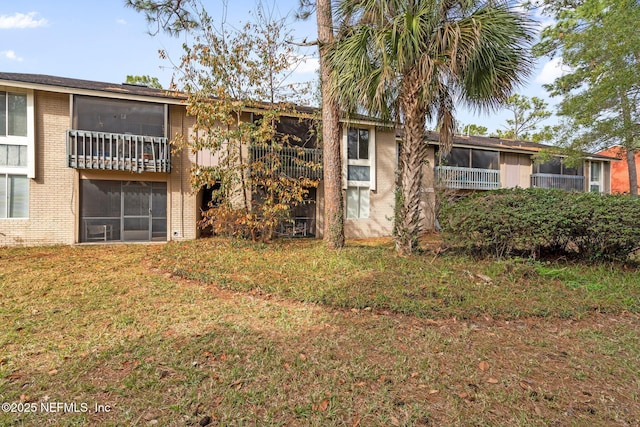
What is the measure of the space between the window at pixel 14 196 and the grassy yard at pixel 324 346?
619 cm

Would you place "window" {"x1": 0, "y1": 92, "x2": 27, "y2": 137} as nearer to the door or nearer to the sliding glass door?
the sliding glass door

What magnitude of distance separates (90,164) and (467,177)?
18.1 m

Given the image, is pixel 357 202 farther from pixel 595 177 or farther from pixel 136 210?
pixel 595 177

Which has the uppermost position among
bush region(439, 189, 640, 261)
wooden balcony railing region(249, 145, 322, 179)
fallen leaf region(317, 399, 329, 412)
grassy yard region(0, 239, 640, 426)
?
wooden balcony railing region(249, 145, 322, 179)

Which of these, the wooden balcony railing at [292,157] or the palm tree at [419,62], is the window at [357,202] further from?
the palm tree at [419,62]

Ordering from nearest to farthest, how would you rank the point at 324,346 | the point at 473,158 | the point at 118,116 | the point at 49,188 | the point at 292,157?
the point at 324,346 < the point at 49,188 < the point at 292,157 < the point at 118,116 < the point at 473,158

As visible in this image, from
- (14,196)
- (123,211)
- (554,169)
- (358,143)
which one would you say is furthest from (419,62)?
(554,169)

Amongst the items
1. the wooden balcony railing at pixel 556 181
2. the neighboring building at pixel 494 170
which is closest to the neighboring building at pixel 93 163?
the neighboring building at pixel 494 170

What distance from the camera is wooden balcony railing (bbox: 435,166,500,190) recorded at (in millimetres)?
18245

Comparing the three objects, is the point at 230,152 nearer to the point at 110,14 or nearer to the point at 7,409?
the point at 110,14

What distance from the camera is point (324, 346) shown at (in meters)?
3.93

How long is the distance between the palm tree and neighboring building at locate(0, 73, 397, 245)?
2.48 m

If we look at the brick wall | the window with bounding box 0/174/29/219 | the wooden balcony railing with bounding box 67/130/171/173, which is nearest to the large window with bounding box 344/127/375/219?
the wooden balcony railing with bounding box 67/130/171/173

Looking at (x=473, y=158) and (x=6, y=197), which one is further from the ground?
(x=473, y=158)
